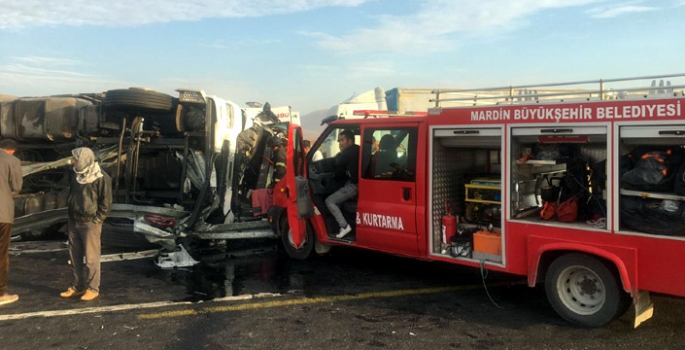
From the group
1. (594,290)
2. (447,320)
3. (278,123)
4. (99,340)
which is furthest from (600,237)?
(278,123)

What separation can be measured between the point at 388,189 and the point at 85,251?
355 cm

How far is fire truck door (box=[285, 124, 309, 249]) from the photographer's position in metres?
6.94

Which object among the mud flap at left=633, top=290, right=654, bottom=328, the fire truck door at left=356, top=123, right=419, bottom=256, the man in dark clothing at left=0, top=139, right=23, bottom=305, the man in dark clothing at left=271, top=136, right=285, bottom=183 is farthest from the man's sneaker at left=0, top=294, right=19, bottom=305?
the mud flap at left=633, top=290, right=654, bottom=328

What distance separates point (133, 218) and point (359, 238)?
11.6ft

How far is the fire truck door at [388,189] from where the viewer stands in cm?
609

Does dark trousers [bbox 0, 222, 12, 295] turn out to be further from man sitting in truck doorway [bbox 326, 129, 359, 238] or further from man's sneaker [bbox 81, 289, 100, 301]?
man sitting in truck doorway [bbox 326, 129, 359, 238]

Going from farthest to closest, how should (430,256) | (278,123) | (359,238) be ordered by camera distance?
1. (278,123)
2. (359,238)
3. (430,256)

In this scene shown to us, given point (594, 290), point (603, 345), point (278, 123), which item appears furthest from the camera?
point (278, 123)

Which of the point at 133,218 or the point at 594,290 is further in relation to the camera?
the point at 133,218

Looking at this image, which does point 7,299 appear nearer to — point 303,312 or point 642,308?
point 303,312

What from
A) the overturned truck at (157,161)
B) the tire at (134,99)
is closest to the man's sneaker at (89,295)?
the overturned truck at (157,161)

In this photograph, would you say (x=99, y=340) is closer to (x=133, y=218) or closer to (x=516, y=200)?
(x=133, y=218)

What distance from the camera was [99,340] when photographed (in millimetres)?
4676

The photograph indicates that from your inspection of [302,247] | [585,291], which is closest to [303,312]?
[302,247]
